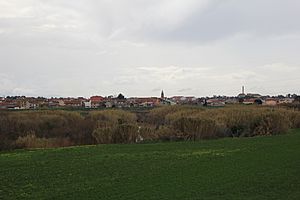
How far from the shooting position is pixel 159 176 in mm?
17500

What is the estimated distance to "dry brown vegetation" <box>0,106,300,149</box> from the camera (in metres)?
41.8

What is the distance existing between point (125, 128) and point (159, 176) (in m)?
24.0

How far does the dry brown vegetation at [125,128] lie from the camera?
41812 mm

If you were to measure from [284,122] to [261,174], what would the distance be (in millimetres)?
29826

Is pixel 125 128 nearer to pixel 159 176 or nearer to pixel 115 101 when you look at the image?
pixel 159 176

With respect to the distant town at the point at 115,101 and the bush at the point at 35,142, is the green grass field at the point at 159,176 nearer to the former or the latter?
the bush at the point at 35,142

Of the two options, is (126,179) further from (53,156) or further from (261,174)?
(53,156)

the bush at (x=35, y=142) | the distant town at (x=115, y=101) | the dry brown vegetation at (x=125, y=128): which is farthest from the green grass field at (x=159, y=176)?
the distant town at (x=115, y=101)

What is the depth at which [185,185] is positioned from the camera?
1517 centimetres

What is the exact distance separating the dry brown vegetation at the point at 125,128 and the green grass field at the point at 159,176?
16.1 m

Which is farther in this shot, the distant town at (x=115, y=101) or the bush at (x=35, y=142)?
the distant town at (x=115, y=101)

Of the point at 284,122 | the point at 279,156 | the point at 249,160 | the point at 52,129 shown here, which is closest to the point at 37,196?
the point at 249,160

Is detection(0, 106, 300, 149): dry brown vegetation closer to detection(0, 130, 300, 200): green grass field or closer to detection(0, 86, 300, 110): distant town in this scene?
detection(0, 130, 300, 200): green grass field

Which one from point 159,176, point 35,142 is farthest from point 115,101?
point 159,176
